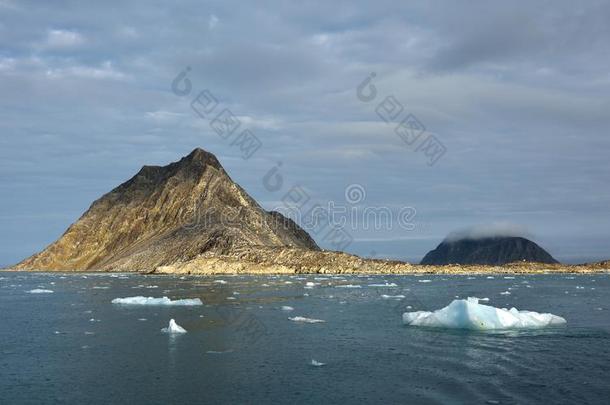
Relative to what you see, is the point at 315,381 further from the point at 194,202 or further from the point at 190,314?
the point at 194,202

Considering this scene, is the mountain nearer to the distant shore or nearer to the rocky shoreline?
the distant shore

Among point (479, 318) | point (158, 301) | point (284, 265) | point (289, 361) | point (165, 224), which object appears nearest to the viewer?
point (289, 361)

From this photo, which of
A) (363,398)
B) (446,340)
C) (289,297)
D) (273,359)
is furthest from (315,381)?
(289,297)

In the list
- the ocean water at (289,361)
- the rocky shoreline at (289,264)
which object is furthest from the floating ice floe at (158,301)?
the rocky shoreline at (289,264)

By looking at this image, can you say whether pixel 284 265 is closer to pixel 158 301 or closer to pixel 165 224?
pixel 165 224

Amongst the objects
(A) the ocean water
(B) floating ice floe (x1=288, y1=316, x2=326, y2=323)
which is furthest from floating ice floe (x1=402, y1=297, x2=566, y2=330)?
(B) floating ice floe (x1=288, y1=316, x2=326, y2=323)

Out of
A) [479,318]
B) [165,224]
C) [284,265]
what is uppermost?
[165,224]

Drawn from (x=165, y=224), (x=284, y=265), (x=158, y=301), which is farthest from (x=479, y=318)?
(x=165, y=224)

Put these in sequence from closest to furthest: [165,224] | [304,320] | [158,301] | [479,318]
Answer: [479,318] < [304,320] < [158,301] < [165,224]
